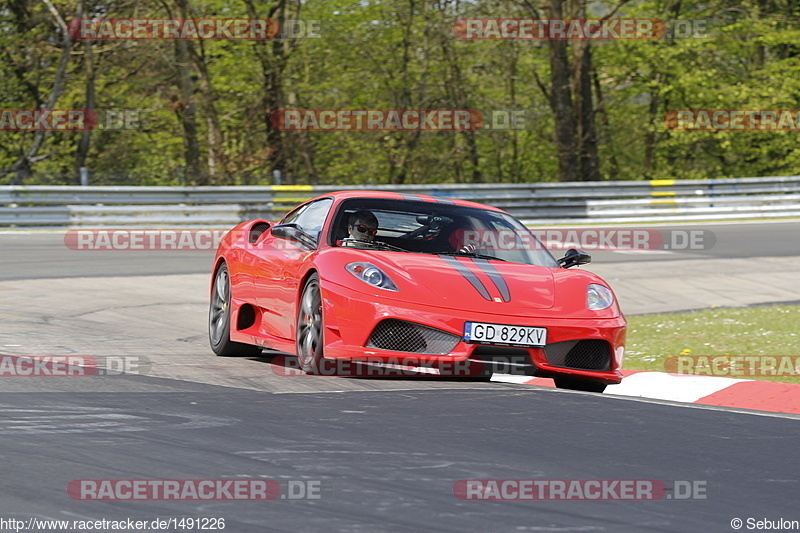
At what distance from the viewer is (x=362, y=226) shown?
325 inches

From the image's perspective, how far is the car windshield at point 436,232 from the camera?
27.1 feet

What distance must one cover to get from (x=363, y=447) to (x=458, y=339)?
2004mm

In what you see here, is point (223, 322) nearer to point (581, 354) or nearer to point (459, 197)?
point (581, 354)

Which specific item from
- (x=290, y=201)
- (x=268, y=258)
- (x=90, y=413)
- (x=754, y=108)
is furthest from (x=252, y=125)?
(x=90, y=413)

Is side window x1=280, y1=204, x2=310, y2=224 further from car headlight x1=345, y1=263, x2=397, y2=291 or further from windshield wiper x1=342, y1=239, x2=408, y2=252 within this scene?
car headlight x1=345, y1=263, x2=397, y2=291

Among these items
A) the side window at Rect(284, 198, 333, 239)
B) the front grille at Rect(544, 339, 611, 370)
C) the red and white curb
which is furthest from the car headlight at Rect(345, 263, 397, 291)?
the red and white curb

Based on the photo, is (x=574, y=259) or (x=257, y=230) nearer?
(x=574, y=259)

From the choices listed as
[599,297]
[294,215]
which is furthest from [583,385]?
[294,215]

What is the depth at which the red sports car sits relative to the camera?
7.19 meters

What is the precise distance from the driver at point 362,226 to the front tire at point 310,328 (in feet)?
1.83

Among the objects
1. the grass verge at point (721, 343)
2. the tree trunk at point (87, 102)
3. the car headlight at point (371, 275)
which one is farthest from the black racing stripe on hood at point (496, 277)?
the tree trunk at point (87, 102)

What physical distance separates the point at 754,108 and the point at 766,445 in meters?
32.1

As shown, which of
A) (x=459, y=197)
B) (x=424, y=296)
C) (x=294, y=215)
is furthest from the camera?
(x=459, y=197)

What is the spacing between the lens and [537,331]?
287 inches
